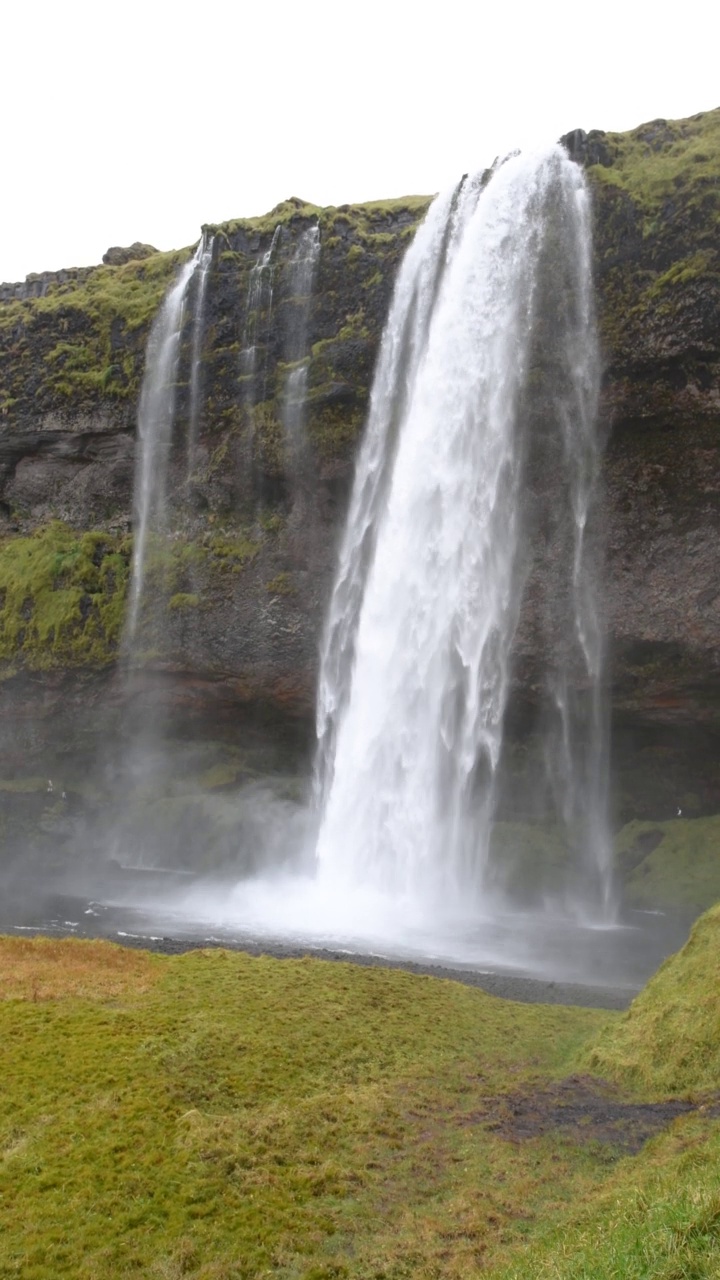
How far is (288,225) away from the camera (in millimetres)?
39531

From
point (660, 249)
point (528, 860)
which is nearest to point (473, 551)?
point (660, 249)

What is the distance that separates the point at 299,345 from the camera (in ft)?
127

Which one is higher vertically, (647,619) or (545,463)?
(545,463)

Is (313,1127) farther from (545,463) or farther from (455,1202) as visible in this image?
(545,463)

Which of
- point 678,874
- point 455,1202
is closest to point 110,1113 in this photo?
point 455,1202

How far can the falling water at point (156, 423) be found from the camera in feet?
137

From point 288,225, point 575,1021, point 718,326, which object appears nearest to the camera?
point 575,1021

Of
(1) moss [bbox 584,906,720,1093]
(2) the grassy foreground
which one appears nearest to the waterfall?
(2) the grassy foreground

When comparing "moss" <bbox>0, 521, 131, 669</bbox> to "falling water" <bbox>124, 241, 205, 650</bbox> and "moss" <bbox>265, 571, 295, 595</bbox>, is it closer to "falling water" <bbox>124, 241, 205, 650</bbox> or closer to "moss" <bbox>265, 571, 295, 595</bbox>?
"falling water" <bbox>124, 241, 205, 650</bbox>

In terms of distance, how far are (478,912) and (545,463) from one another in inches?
613

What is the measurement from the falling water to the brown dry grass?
22573 millimetres

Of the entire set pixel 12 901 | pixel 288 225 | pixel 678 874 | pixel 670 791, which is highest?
pixel 288 225

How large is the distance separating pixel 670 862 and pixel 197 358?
27650 millimetres

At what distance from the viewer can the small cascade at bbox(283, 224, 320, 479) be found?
38.0m
